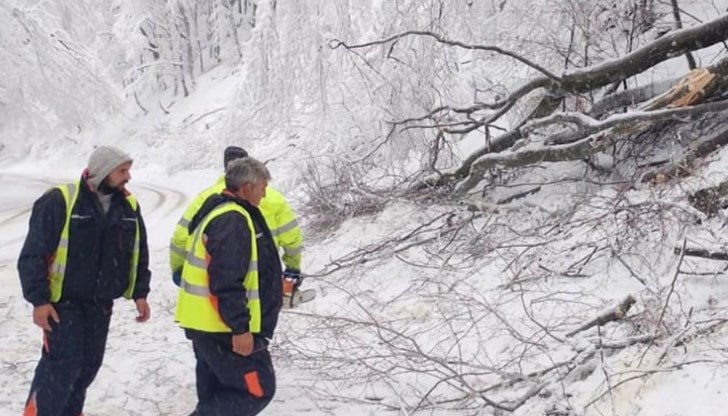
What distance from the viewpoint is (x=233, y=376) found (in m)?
3.12

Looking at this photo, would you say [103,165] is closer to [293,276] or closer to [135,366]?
[293,276]

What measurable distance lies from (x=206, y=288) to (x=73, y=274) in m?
0.78

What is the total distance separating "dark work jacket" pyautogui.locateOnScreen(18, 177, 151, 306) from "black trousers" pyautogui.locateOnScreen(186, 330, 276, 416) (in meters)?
0.65

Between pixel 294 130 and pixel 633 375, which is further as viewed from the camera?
pixel 294 130

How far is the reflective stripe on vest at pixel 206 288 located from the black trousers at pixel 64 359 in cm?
66

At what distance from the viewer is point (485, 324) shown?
444 cm

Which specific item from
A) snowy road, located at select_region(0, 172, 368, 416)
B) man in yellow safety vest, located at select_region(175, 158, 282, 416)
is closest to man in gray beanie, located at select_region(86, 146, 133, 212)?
man in yellow safety vest, located at select_region(175, 158, 282, 416)

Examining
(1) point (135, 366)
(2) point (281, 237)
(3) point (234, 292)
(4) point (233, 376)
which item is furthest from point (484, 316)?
(1) point (135, 366)

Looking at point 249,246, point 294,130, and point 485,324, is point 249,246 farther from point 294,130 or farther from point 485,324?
point 294,130

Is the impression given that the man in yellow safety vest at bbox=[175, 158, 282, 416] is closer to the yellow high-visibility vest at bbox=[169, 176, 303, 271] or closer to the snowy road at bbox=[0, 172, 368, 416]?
the yellow high-visibility vest at bbox=[169, 176, 303, 271]

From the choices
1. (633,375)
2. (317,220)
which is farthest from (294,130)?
(633,375)

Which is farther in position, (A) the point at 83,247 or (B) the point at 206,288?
(A) the point at 83,247

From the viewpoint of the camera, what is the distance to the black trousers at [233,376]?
3.11 metres

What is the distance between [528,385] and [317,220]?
4.80 meters
